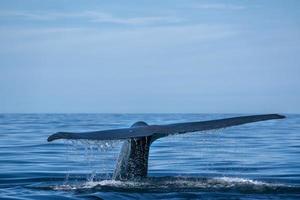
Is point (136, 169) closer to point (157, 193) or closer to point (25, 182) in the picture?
point (157, 193)

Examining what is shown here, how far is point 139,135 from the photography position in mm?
7734

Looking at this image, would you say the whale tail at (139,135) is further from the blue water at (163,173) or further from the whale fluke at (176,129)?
the blue water at (163,173)

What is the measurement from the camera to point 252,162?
13.5 meters

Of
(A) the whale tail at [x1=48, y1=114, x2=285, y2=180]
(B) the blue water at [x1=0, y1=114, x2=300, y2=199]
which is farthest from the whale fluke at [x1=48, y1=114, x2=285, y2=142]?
(B) the blue water at [x1=0, y1=114, x2=300, y2=199]

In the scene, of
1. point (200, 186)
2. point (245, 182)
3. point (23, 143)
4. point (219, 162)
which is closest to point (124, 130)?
point (200, 186)

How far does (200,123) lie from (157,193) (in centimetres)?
105

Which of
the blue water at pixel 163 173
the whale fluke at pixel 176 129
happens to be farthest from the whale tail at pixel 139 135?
the blue water at pixel 163 173

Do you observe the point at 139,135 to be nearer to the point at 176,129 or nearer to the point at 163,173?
the point at 176,129

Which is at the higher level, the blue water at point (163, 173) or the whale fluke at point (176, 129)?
the whale fluke at point (176, 129)

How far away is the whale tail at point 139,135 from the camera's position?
7113 millimetres

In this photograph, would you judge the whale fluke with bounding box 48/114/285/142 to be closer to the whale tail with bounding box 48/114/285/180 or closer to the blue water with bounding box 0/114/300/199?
the whale tail with bounding box 48/114/285/180

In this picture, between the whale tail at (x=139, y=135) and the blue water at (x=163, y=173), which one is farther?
the blue water at (x=163, y=173)

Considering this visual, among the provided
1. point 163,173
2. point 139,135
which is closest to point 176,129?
point 139,135

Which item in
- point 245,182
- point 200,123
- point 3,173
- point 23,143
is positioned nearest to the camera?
point 200,123
